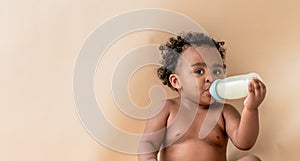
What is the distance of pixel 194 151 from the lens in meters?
0.82

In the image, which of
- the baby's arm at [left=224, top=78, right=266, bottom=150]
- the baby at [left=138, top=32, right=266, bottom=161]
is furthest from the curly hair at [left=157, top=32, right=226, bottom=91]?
the baby's arm at [left=224, top=78, right=266, bottom=150]

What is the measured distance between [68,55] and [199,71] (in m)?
0.30

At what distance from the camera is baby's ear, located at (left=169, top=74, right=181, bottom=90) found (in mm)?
891

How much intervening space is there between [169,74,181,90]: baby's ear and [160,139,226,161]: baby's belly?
0.12 metres

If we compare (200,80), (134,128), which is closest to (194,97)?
(200,80)

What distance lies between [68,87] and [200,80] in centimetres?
30

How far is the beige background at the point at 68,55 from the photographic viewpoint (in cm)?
90

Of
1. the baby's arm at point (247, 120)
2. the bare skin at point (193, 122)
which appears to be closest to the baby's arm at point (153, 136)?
the bare skin at point (193, 122)

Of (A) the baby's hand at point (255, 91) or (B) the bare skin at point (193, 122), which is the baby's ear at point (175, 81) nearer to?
(B) the bare skin at point (193, 122)

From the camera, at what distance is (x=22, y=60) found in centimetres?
99

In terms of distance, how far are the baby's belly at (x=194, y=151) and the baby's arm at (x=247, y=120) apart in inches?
1.4

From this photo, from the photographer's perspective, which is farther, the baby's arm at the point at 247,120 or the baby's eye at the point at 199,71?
the baby's eye at the point at 199,71

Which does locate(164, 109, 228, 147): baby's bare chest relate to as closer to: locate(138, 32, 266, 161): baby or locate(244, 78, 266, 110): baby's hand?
locate(138, 32, 266, 161): baby

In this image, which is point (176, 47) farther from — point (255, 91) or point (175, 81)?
point (255, 91)
